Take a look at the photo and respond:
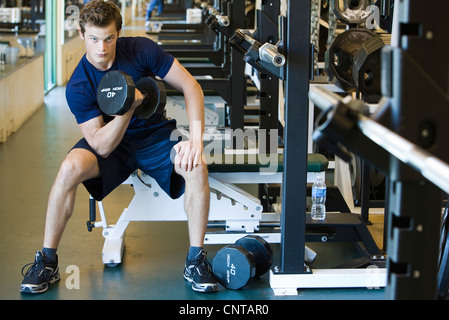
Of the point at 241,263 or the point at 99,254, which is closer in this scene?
the point at 241,263

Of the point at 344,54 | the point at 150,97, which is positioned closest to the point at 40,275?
the point at 150,97

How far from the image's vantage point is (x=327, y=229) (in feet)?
9.92

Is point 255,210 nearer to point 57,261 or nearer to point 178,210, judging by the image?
point 178,210

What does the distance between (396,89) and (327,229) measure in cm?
197

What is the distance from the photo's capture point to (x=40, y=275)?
277 cm

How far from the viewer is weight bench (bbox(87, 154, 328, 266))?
3.09 meters

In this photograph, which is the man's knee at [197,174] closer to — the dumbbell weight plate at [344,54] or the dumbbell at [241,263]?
the dumbbell at [241,263]

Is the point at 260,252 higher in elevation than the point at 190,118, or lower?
lower

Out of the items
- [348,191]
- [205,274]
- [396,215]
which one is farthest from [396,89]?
[348,191]

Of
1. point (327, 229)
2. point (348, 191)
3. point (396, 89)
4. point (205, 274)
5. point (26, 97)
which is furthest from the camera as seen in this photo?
point (26, 97)

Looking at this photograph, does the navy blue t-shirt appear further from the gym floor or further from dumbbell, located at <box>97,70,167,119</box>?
the gym floor

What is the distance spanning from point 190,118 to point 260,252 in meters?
0.69

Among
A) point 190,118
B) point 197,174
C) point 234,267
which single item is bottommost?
point 234,267

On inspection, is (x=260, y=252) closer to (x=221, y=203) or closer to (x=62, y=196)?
(x=221, y=203)
